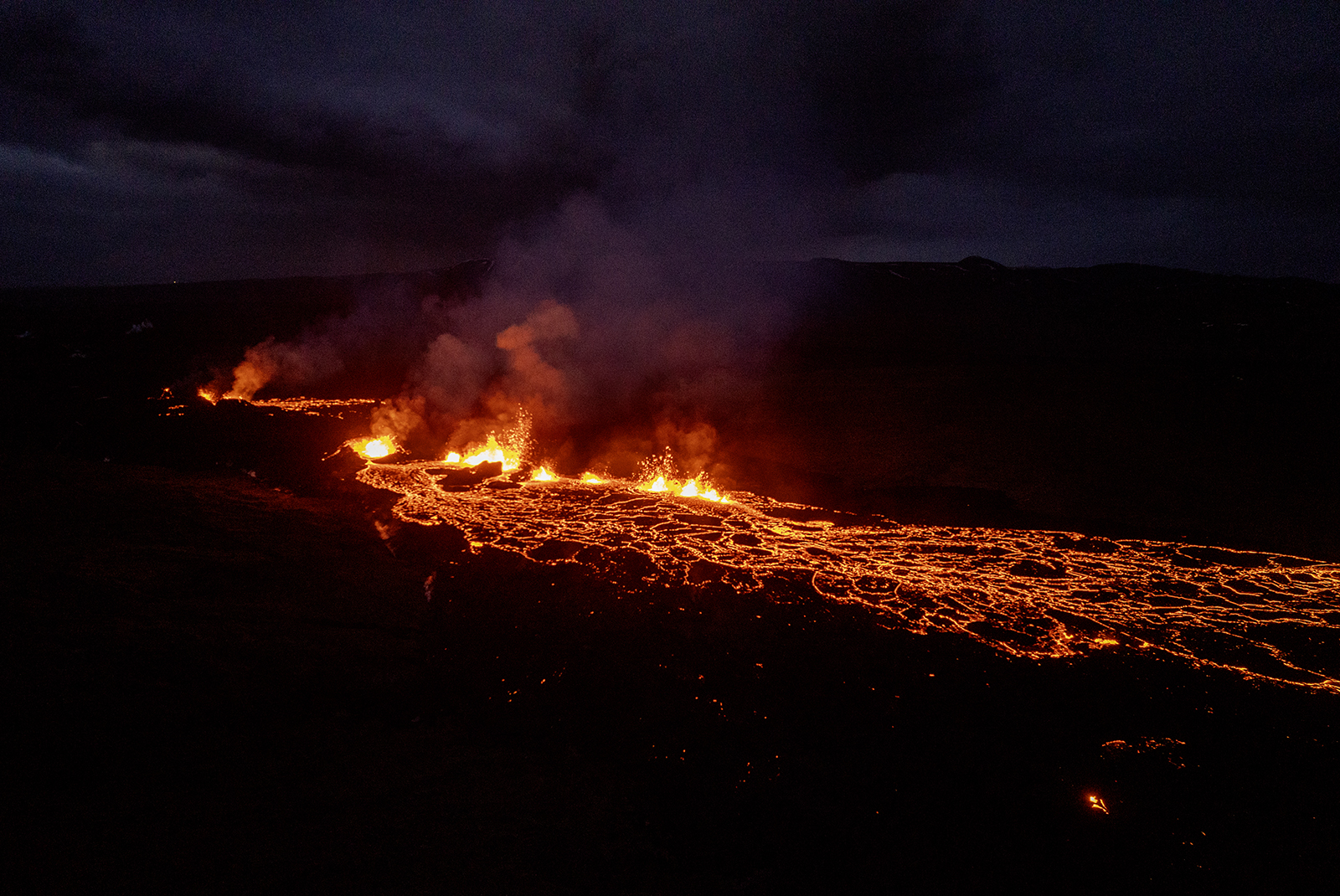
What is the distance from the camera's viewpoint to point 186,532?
11227mm

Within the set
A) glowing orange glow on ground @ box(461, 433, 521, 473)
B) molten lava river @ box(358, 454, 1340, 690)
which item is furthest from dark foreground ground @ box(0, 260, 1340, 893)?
glowing orange glow on ground @ box(461, 433, 521, 473)

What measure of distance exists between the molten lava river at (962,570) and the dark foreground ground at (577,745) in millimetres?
614

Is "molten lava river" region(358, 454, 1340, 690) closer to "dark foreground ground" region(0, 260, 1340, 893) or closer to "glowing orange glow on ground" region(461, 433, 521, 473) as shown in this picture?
"dark foreground ground" region(0, 260, 1340, 893)

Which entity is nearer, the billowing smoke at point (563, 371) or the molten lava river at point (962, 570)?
the molten lava river at point (962, 570)

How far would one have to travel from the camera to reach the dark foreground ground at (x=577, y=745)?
495 centimetres

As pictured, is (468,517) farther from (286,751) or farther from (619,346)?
(619,346)

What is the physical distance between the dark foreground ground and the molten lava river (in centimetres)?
61

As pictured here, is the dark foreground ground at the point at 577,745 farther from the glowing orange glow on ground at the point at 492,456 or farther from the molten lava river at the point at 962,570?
the glowing orange glow on ground at the point at 492,456

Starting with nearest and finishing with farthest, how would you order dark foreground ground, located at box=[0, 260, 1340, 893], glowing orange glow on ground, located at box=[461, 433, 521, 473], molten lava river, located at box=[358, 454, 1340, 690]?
dark foreground ground, located at box=[0, 260, 1340, 893], molten lava river, located at box=[358, 454, 1340, 690], glowing orange glow on ground, located at box=[461, 433, 521, 473]

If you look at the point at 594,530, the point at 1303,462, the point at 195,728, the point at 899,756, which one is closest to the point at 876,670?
the point at 899,756

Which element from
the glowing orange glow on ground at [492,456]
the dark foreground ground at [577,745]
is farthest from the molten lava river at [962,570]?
the glowing orange glow on ground at [492,456]

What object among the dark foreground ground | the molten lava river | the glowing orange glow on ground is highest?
the glowing orange glow on ground

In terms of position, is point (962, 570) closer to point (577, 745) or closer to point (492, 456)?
point (577, 745)

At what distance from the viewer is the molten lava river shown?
8531mm
